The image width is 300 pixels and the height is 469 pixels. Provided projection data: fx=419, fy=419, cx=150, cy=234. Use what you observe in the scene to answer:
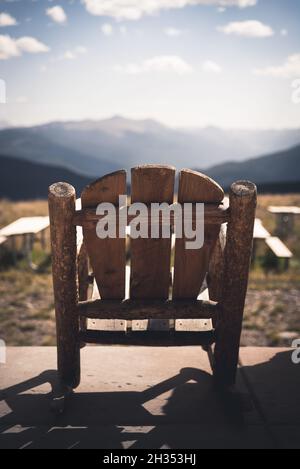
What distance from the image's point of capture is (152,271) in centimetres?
217

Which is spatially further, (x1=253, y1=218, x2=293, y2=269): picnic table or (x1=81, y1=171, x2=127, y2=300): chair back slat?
(x1=253, y1=218, x2=293, y2=269): picnic table

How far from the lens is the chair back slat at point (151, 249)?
6.37ft

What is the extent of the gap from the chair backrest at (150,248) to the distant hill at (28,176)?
36.0 metres

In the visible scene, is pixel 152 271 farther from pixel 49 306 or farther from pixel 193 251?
pixel 49 306

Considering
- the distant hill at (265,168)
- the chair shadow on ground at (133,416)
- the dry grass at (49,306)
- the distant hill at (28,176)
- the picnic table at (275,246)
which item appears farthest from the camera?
the distant hill at (265,168)

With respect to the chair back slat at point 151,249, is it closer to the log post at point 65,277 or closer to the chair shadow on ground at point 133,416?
the log post at point 65,277

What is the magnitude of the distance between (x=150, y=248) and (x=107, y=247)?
0.22m

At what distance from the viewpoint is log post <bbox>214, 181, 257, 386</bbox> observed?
6.47 ft

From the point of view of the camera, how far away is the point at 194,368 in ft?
8.61

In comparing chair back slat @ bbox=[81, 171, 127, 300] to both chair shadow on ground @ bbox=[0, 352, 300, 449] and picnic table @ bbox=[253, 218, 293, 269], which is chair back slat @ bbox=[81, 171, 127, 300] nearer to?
chair shadow on ground @ bbox=[0, 352, 300, 449]

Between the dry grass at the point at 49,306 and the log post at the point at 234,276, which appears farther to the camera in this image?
the dry grass at the point at 49,306

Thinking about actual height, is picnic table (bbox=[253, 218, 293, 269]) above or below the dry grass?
above

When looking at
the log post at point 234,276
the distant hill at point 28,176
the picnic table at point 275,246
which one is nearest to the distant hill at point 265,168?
the distant hill at point 28,176

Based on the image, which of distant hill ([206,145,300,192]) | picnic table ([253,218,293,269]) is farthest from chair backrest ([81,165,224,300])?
distant hill ([206,145,300,192])
